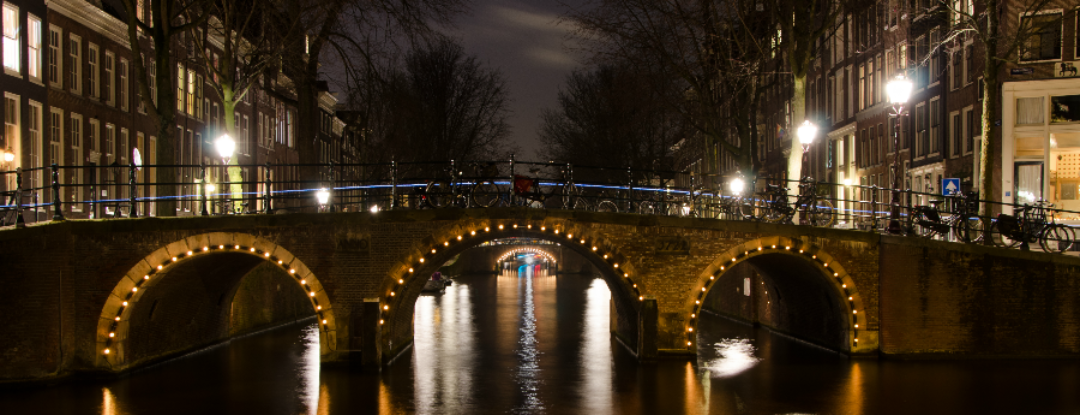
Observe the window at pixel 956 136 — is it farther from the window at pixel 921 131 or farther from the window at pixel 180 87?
the window at pixel 180 87

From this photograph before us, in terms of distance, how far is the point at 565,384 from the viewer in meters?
19.6

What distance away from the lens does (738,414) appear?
16.3 metres

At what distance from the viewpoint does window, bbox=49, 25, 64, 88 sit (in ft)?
98.3

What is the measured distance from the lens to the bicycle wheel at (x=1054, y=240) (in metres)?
22.3

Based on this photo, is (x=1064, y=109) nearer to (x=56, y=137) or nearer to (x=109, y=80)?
(x=56, y=137)

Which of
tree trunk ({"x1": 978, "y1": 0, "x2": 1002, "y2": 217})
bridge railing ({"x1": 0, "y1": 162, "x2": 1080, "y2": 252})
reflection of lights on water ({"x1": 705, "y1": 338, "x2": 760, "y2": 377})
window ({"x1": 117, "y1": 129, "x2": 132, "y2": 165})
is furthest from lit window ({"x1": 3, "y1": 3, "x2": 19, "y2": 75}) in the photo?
tree trunk ({"x1": 978, "y1": 0, "x2": 1002, "y2": 217})

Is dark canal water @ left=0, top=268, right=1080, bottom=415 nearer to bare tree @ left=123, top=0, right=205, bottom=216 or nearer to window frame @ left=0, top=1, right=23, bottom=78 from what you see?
bare tree @ left=123, top=0, right=205, bottom=216

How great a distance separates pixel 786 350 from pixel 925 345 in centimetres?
369

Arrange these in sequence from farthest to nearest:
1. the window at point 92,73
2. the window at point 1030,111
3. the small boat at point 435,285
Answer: the small boat at point 435,285
the window at point 92,73
the window at point 1030,111

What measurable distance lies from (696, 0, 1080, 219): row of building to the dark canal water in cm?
427

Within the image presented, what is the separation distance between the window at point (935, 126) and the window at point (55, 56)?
1044 inches

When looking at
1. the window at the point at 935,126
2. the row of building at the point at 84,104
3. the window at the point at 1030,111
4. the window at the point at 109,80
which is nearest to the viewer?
the row of building at the point at 84,104

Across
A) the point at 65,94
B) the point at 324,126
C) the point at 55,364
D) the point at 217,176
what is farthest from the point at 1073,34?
the point at 324,126

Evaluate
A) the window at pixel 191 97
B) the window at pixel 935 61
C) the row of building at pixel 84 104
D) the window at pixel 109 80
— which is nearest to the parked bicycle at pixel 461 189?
the row of building at pixel 84 104
